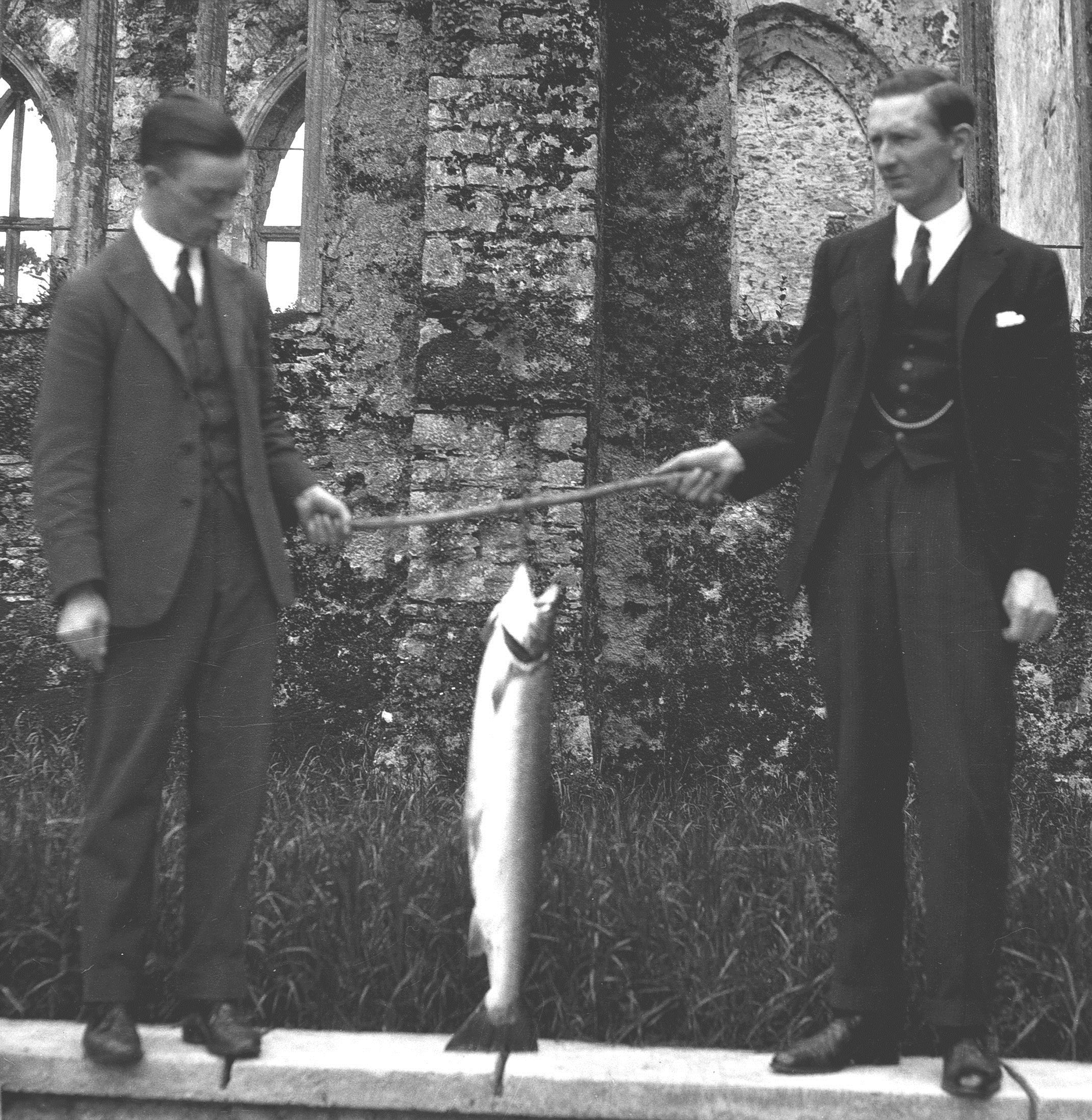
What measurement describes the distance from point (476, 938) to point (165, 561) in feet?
3.30

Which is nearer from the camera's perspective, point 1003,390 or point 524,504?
point 524,504

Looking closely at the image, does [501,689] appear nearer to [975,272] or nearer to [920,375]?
[920,375]

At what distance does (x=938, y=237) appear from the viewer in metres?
2.98

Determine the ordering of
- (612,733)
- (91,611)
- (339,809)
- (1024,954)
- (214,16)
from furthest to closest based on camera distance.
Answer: (214,16) → (612,733) → (339,809) → (1024,954) → (91,611)

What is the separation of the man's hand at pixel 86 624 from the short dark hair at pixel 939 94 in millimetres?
1945

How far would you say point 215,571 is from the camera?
9.78ft

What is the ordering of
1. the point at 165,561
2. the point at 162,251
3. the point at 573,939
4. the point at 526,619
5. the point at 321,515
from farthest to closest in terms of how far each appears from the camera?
1. the point at 573,939
2. the point at 321,515
3. the point at 162,251
4. the point at 165,561
5. the point at 526,619

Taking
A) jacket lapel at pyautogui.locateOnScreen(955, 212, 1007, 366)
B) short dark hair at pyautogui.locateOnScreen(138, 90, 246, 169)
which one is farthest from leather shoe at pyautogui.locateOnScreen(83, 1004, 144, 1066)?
jacket lapel at pyautogui.locateOnScreen(955, 212, 1007, 366)

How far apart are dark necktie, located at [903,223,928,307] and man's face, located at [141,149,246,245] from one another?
1431 millimetres

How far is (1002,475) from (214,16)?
4271mm

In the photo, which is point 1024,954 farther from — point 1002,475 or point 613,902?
point 1002,475

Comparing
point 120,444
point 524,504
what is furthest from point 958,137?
point 120,444

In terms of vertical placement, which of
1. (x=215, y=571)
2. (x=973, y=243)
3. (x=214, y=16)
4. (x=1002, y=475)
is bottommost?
(x=215, y=571)

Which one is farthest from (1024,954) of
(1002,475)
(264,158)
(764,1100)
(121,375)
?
(264,158)
